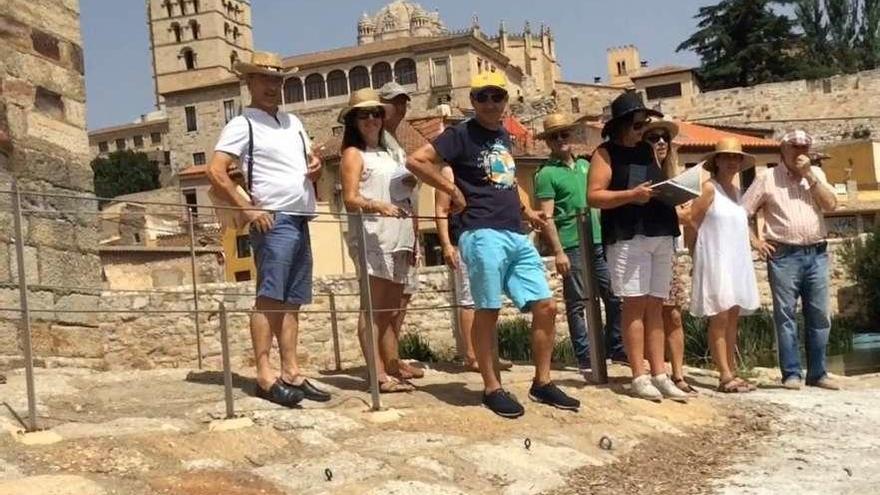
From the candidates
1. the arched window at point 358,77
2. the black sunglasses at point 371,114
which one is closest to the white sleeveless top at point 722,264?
the black sunglasses at point 371,114

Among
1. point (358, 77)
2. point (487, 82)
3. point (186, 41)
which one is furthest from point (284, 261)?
point (186, 41)

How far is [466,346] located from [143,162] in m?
58.2

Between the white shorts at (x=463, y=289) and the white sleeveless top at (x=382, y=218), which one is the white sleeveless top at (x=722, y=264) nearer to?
the white shorts at (x=463, y=289)

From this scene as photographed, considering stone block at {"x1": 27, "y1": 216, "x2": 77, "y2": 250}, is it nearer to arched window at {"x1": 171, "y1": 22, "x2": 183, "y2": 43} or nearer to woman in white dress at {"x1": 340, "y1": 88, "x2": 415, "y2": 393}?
woman in white dress at {"x1": 340, "y1": 88, "x2": 415, "y2": 393}

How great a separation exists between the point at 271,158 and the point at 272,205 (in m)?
0.21

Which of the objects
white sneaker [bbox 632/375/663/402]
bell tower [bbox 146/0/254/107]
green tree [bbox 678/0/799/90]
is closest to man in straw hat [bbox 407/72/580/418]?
white sneaker [bbox 632/375/663/402]

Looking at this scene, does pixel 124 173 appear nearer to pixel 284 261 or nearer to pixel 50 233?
pixel 50 233

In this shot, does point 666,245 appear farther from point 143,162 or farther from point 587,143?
point 143,162

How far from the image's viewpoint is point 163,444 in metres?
3.40

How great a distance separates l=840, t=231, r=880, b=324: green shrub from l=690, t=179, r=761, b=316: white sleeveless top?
13210mm

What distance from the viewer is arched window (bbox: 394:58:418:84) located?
2242 inches

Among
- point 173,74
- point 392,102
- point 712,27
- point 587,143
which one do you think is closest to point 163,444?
point 392,102

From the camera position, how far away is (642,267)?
4.86m

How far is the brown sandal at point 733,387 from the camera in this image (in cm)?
535
